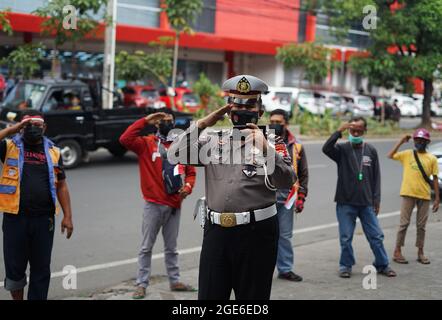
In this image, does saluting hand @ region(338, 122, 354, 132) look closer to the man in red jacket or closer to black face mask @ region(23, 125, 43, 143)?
the man in red jacket

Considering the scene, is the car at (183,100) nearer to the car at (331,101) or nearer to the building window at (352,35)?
the building window at (352,35)

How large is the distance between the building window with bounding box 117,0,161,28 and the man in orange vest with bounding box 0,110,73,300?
2808 cm

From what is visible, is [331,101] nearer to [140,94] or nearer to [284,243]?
[140,94]

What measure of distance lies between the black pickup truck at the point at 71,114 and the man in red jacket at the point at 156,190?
7.39 meters

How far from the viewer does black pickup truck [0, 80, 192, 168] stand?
1418 centimetres

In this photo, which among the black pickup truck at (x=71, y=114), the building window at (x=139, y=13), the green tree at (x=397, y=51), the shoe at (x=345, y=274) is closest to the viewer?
the shoe at (x=345, y=274)

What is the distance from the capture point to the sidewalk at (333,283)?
657cm

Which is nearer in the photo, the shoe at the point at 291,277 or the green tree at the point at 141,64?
the shoe at the point at 291,277

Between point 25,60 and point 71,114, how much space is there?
4.65 metres

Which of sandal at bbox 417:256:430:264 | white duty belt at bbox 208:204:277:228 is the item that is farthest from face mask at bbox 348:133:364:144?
white duty belt at bbox 208:204:277:228

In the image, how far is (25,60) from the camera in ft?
59.8

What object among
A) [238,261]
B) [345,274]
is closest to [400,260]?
[345,274]

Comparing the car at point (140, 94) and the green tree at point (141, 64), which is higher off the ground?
the green tree at point (141, 64)

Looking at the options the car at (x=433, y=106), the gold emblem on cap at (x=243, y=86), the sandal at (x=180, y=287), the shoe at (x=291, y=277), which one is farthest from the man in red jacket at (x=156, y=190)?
the car at (x=433, y=106)
